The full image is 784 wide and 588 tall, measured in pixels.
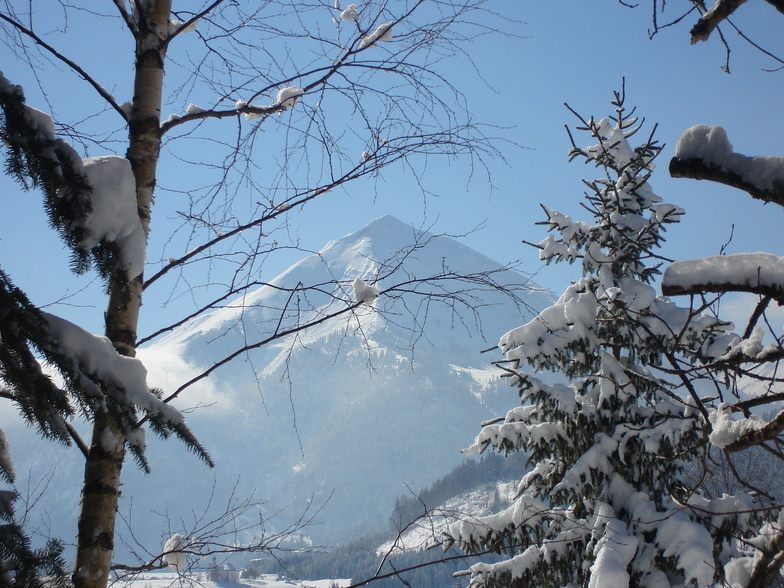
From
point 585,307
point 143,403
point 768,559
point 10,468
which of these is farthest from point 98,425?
point 585,307

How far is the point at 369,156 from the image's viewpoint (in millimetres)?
2537

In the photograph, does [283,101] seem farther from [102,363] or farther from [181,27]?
[102,363]

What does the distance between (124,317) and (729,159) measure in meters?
2.02

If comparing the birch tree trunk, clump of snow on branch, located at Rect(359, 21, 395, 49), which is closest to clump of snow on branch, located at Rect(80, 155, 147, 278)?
the birch tree trunk

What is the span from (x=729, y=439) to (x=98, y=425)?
209cm

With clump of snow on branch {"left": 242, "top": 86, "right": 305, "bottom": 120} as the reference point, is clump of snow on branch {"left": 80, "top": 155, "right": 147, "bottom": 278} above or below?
below

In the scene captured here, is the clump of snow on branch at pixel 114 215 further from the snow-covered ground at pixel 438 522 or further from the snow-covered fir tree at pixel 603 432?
the snow-covered fir tree at pixel 603 432

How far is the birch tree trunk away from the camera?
184 centimetres

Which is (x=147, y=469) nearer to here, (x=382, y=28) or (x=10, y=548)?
(x=10, y=548)

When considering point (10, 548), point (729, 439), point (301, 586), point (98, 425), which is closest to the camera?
point (10, 548)

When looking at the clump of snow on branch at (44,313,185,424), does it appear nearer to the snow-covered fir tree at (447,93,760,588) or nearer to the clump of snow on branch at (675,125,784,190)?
the clump of snow on branch at (675,125,784,190)

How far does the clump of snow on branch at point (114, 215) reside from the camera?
1.55 metres

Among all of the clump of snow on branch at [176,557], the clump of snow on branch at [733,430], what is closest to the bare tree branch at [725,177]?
the clump of snow on branch at [733,430]

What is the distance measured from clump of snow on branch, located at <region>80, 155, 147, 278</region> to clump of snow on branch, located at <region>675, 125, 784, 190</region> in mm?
1497
